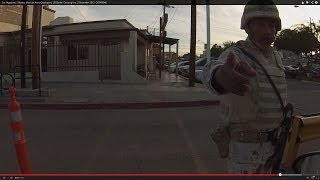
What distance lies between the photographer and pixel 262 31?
2.76 metres

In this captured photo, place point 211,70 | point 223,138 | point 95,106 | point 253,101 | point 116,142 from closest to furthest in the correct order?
point 211,70 → point 253,101 → point 223,138 → point 116,142 → point 95,106

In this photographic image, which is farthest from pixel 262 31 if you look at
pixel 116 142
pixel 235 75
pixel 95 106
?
pixel 95 106

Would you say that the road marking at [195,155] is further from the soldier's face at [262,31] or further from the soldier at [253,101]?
the soldier's face at [262,31]

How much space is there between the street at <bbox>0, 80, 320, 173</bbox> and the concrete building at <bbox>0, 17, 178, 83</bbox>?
1389cm

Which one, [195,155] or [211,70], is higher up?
[211,70]

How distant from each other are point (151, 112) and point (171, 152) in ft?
20.1

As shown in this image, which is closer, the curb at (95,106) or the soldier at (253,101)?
the soldier at (253,101)

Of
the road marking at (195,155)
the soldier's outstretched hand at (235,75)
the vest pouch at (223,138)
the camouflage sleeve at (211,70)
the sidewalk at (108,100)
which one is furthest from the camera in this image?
the sidewalk at (108,100)

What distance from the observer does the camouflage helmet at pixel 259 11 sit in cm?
257

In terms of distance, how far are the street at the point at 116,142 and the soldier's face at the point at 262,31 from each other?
4.15 metres

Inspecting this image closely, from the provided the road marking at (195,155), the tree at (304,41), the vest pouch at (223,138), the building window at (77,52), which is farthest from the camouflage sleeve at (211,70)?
the tree at (304,41)

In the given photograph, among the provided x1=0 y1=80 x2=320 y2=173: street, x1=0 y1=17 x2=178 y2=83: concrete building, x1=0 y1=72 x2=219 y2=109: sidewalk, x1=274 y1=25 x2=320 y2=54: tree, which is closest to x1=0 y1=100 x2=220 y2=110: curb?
x1=0 y1=72 x2=219 y2=109: sidewalk

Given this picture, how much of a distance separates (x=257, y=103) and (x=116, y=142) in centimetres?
669

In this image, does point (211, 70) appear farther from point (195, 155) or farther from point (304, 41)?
point (304, 41)
